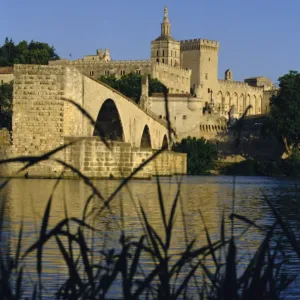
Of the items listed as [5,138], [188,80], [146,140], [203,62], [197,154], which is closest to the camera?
[5,138]

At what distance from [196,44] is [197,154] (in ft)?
171

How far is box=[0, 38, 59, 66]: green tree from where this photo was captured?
Result: 107 meters

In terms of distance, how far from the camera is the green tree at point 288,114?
3127 inches

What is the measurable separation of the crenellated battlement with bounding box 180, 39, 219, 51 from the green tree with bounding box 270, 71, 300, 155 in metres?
40.1

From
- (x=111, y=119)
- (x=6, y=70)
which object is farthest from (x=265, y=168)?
(x=6, y=70)

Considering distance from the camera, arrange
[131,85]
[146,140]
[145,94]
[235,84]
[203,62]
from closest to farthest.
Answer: [146,140], [145,94], [131,85], [203,62], [235,84]

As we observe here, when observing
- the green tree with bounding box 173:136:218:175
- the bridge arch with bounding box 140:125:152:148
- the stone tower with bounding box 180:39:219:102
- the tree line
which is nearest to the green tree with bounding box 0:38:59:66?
the tree line

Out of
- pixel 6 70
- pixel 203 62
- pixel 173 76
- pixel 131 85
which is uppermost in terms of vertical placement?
pixel 203 62

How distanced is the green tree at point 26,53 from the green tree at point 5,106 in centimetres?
2475

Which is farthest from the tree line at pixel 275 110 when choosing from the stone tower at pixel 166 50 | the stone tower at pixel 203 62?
the stone tower at pixel 166 50

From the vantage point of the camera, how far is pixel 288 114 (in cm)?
8006

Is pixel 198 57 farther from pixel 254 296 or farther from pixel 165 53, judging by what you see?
pixel 254 296

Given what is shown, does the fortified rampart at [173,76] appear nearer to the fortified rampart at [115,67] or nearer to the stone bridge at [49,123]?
the fortified rampart at [115,67]

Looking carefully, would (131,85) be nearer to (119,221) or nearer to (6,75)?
(6,75)
